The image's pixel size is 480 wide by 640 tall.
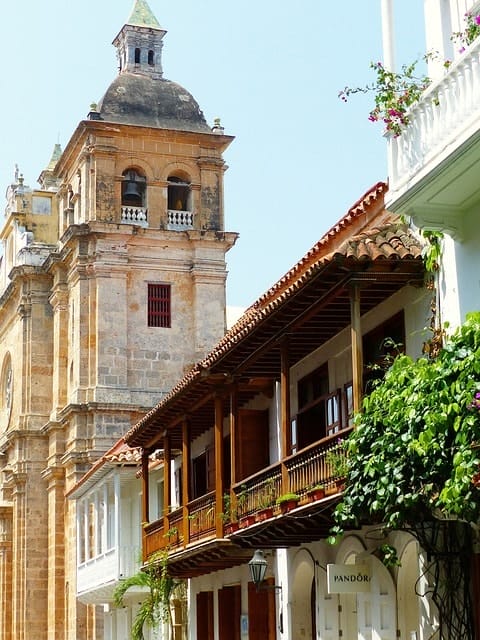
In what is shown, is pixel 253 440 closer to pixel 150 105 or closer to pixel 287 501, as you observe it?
pixel 287 501

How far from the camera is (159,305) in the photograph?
48375mm

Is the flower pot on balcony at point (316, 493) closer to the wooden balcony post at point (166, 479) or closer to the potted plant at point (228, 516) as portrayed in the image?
the potted plant at point (228, 516)

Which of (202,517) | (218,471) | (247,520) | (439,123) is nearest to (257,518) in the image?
(247,520)

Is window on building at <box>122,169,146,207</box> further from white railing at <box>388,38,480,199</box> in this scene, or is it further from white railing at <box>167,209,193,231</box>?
white railing at <box>388,38,480,199</box>

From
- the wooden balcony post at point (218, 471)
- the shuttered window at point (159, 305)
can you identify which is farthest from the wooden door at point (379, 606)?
the shuttered window at point (159, 305)

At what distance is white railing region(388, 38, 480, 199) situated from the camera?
1390cm

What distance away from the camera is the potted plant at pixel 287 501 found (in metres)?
18.8

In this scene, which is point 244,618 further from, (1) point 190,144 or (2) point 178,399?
(1) point 190,144

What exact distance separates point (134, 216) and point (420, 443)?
35164 millimetres

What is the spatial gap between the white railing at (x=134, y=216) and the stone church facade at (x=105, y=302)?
0.19 ft

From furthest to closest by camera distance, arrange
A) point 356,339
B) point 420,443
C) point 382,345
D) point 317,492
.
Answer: point 382,345 → point 317,492 → point 356,339 → point 420,443

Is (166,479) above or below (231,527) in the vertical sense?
above

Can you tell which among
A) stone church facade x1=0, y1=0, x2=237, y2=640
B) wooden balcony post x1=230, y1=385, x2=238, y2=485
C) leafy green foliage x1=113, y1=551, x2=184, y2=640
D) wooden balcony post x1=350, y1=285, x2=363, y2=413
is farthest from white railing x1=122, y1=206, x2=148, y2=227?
A: wooden balcony post x1=350, y1=285, x2=363, y2=413

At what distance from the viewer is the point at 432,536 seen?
1623 centimetres
